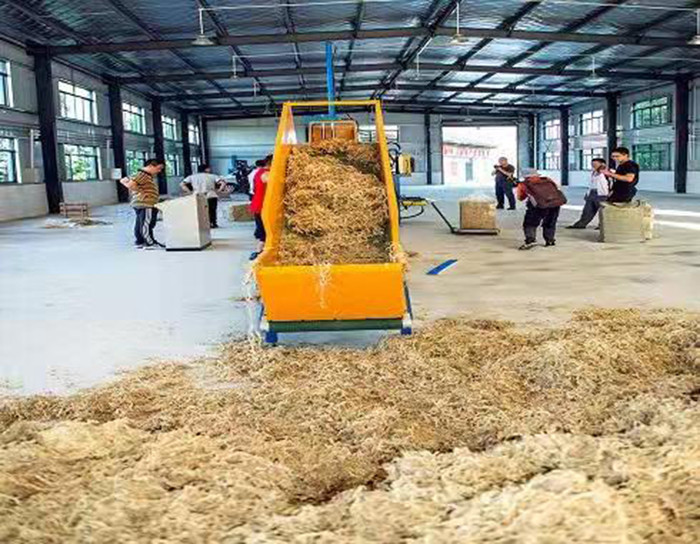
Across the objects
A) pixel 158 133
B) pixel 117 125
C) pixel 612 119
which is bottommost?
pixel 612 119

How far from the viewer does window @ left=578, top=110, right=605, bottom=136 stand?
101ft

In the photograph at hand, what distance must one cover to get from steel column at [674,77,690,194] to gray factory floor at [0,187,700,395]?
14.5 metres

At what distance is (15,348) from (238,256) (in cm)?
458

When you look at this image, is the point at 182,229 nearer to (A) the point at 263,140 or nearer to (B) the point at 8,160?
(B) the point at 8,160

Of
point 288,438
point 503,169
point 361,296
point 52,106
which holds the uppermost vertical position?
point 52,106

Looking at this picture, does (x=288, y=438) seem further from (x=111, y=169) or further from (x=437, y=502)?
(x=111, y=169)

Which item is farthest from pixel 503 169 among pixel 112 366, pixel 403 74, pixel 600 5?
pixel 112 366

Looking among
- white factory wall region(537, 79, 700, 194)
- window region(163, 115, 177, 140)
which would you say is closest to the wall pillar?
white factory wall region(537, 79, 700, 194)

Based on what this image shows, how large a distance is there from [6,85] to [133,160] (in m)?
9.63

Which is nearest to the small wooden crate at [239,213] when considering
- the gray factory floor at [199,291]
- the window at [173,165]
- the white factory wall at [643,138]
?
the gray factory floor at [199,291]

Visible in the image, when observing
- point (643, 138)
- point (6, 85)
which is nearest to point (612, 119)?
point (643, 138)

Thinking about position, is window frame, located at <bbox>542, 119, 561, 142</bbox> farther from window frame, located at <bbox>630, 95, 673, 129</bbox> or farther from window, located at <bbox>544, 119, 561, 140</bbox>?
window frame, located at <bbox>630, 95, 673, 129</bbox>

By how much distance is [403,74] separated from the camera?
24078mm

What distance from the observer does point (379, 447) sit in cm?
279
